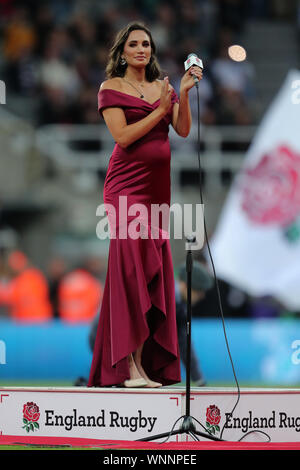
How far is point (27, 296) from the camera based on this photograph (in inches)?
520

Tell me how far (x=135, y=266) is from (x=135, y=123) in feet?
2.64

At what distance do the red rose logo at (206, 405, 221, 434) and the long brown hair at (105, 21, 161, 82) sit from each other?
1933 mm

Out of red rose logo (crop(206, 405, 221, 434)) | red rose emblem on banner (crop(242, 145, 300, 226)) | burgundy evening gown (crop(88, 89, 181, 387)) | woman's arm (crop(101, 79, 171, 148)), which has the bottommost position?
red rose logo (crop(206, 405, 221, 434))

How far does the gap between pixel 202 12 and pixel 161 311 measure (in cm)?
1086

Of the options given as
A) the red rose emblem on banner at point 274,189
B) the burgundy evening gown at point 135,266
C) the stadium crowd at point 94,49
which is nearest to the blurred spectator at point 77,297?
the red rose emblem on banner at point 274,189

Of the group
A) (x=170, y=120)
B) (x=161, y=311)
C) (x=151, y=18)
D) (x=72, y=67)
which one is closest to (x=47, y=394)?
(x=161, y=311)

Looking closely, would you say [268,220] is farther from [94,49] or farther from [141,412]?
[141,412]

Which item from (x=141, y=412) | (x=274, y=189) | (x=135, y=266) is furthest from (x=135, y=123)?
(x=274, y=189)

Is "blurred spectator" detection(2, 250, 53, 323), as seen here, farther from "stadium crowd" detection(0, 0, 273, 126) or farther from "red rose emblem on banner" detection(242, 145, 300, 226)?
"red rose emblem on banner" detection(242, 145, 300, 226)

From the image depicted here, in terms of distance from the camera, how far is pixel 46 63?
47.3 ft

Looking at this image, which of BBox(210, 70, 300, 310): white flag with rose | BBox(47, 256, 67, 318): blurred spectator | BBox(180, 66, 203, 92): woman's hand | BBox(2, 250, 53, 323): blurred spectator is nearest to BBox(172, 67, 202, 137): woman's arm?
BBox(180, 66, 203, 92): woman's hand

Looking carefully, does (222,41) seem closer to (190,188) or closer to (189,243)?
(190,188)

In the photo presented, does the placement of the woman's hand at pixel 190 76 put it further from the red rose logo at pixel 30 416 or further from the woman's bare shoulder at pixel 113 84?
the red rose logo at pixel 30 416

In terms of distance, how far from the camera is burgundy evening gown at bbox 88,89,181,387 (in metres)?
5.54
